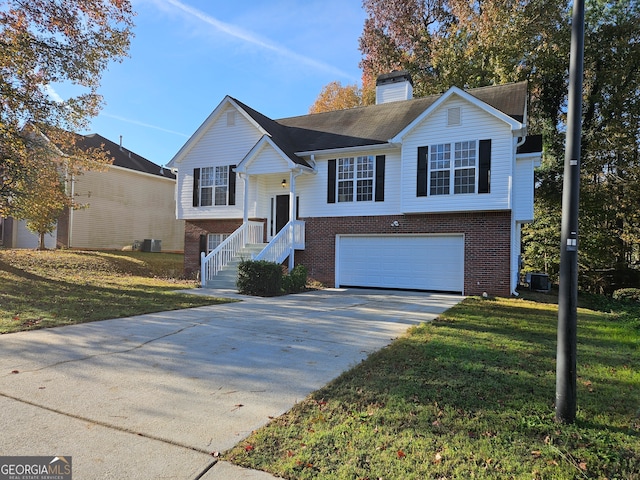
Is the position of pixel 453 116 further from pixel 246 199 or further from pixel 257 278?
pixel 257 278

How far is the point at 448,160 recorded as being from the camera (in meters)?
13.3

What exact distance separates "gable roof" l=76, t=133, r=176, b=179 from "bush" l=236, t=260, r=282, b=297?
16694mm

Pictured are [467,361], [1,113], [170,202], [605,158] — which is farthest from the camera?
[170,202]

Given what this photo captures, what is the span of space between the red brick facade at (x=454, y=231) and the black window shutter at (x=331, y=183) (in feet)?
2.41

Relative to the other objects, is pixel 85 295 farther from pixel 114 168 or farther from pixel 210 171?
pixel 114 168

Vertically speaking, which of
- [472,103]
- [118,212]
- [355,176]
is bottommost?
[118,212]

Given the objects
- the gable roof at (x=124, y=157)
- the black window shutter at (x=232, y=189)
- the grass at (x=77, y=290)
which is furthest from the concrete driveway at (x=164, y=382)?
the gable roof at (x=124, y=157)

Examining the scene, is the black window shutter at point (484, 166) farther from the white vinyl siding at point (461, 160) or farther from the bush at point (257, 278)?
the bush at point (257, 278)

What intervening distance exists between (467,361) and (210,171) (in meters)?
14.4

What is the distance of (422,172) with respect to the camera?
44.6ft

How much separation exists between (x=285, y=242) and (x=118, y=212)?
579 inches

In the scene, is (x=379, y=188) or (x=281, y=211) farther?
(x=281, y=211)

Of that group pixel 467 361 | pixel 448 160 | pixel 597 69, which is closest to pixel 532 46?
pixel 597 69

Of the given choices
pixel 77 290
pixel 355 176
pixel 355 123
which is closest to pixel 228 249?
pixel 77 290
